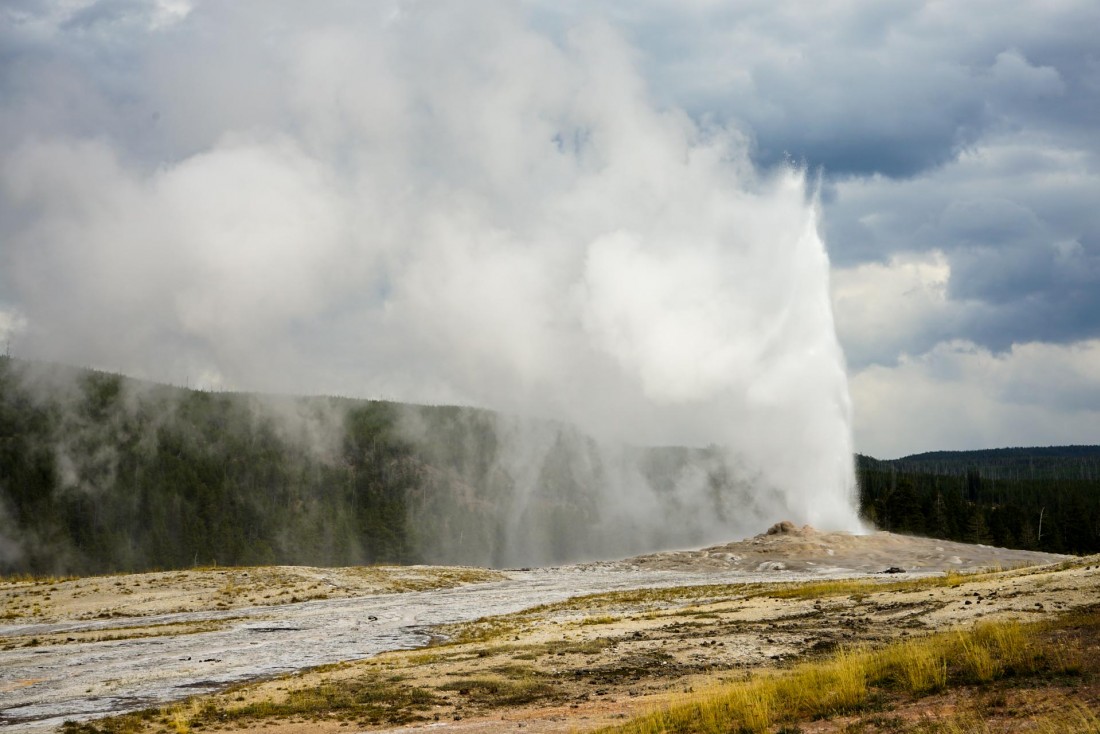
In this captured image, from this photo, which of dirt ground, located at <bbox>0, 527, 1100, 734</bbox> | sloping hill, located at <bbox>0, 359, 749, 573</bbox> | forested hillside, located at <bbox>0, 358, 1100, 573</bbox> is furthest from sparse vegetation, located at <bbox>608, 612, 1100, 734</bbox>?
sloping hill, located at <bbox>0, 359, 749, 573</bbox>

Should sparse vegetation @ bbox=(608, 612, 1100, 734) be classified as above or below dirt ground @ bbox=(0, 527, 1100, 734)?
above

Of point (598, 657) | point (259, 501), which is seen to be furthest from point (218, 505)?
point (598, 657)

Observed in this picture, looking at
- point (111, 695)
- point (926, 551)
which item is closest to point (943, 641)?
point (111, 695)

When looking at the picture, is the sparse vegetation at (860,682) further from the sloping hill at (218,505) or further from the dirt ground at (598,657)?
the sloping hill at (218,505)

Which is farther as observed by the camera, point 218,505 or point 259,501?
point 259,501

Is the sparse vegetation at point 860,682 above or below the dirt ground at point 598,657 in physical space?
above

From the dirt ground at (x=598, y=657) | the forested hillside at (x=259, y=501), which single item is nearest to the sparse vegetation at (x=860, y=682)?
the dirt ground at (x=598, y=657)

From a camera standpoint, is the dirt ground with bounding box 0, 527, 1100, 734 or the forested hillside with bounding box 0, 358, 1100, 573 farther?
the forested hillside with bounding box 0, 358, 1100, 573

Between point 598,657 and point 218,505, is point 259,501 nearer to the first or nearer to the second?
point 218,505

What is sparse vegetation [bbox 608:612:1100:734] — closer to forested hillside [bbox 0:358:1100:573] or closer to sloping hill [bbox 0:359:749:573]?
forested hillside [bbox 0:358:1100:573]

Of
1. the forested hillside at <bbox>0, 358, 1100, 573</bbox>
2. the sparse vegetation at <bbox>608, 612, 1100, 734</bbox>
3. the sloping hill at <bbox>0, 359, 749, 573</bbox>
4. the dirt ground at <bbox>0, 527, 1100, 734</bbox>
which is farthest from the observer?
the sloping hill at <bbox>0, 359, 749, 573</bbox>

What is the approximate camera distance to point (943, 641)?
20.0 metres

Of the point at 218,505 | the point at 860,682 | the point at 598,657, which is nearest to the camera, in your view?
the point at 860,682

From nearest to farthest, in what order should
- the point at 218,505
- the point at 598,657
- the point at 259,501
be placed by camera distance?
the point at 598,657 < the point at 218,505 < the point at 259,501
